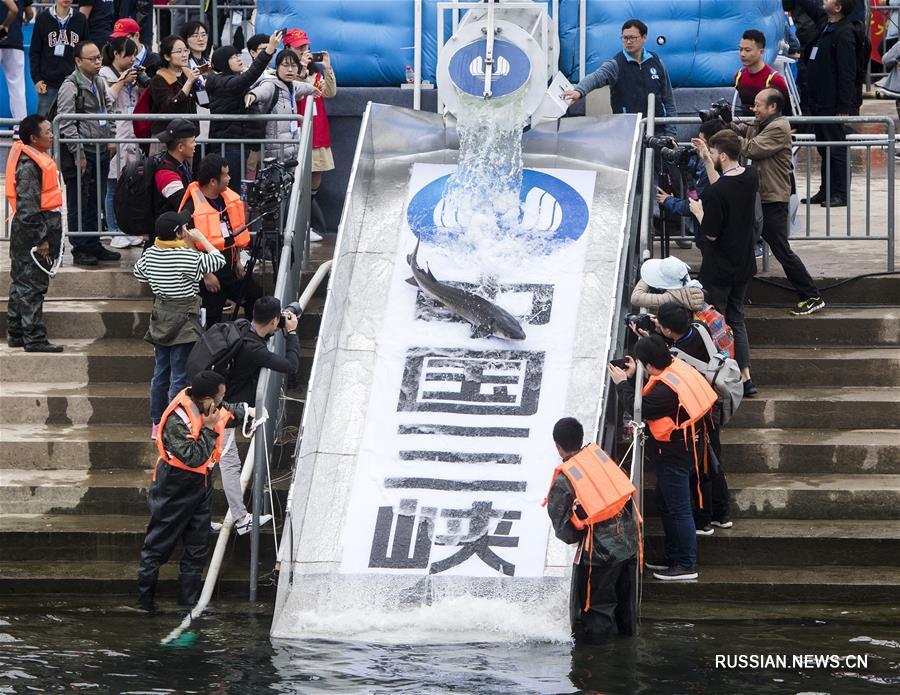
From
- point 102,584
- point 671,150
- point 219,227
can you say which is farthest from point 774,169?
point 102,584

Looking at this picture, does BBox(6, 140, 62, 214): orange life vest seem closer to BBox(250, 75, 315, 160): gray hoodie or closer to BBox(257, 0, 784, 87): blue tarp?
BBox(250, 75, 315, 160): gray hoodie

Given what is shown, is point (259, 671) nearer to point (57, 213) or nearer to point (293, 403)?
point (293, 403)

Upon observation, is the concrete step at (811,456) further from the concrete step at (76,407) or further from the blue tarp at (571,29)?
the blue tarp at (571,29)

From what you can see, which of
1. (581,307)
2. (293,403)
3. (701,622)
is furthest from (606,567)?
(293,403)

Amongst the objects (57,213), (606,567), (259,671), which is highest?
(57,213)

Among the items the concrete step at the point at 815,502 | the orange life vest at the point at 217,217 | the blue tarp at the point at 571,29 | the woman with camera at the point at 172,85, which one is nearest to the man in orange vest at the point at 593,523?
the concrete step at the point at 815,502

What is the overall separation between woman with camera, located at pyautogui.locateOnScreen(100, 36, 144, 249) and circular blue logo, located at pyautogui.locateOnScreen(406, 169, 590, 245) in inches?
115

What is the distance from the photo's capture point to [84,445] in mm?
12367

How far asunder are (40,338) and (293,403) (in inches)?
92.4

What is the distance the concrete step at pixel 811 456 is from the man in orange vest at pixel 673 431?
115cm

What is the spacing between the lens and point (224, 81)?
14.2 metres

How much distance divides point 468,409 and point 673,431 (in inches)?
63.2

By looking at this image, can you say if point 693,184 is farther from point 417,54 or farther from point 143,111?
point 143,111

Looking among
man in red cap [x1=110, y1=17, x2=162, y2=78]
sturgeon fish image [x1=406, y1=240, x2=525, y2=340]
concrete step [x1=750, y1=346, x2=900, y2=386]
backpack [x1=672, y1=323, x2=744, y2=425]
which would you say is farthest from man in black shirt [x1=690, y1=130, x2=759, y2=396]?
man in red cap [x1=110, y1=17, x2=162, y2=78]
